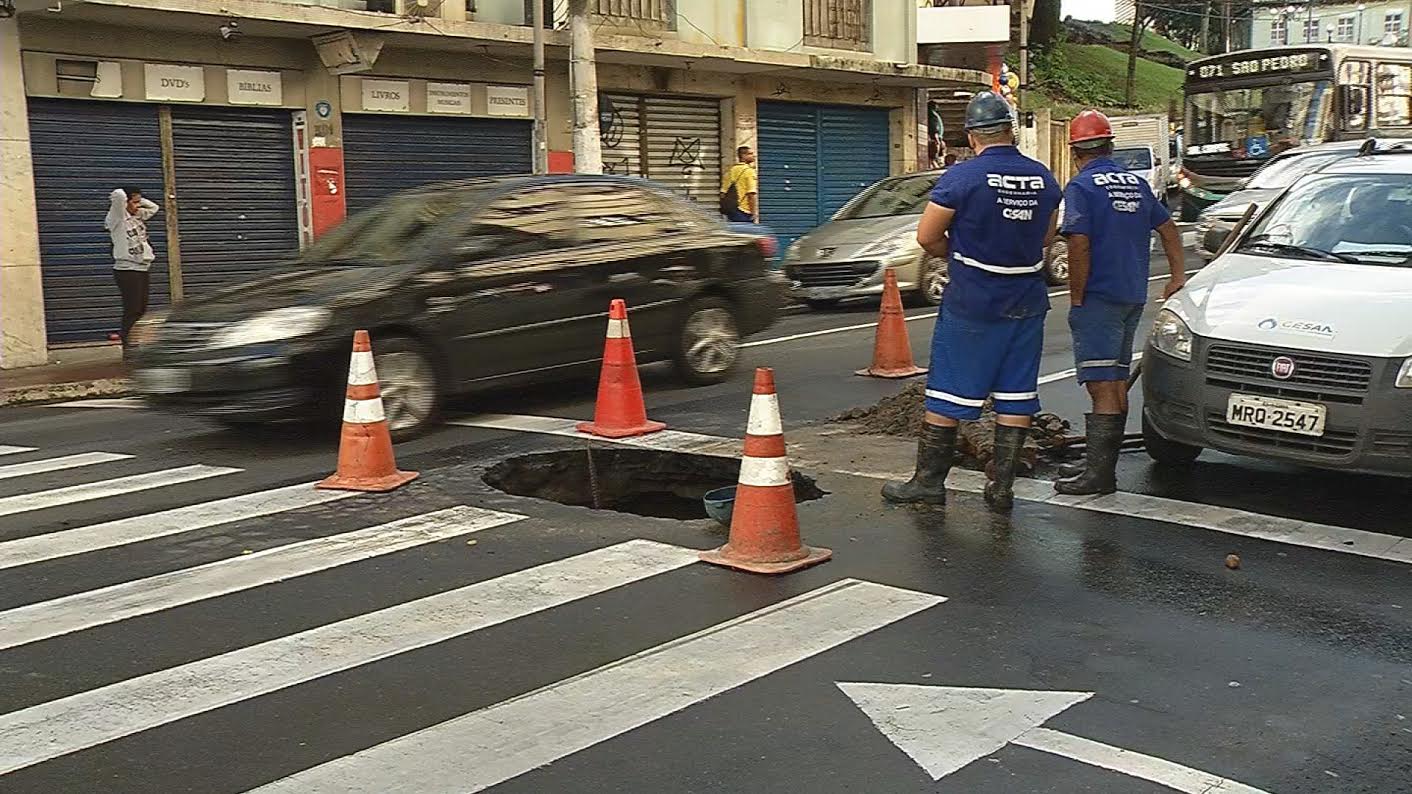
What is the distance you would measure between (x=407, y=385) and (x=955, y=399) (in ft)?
12.5

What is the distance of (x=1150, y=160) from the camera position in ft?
109

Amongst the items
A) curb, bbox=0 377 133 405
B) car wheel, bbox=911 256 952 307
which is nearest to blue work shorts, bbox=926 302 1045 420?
curb, bbox=0 377 133 405

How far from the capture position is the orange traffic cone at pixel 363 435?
7.51 meters

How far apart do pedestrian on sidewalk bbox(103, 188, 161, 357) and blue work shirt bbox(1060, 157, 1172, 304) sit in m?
10.9

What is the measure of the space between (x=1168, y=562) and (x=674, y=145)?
18.4 m

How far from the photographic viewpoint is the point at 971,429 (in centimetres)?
816

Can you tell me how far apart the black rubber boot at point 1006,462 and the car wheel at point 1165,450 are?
3.44 ft

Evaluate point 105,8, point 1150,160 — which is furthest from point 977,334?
point 1150,160

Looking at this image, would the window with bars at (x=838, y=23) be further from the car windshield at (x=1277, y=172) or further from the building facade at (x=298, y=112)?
the car windshield at (x=1277, y=172)

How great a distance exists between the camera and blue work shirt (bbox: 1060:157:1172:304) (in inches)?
275

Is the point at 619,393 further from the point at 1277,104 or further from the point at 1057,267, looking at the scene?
the point at 1277,104

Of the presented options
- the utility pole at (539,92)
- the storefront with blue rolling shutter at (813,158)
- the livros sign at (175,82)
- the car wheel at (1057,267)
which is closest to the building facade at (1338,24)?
the storefront with blue rolling shutter at (813,158)

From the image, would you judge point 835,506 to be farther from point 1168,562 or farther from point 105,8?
point 105,8

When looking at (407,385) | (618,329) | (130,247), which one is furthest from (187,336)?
(130,247)
